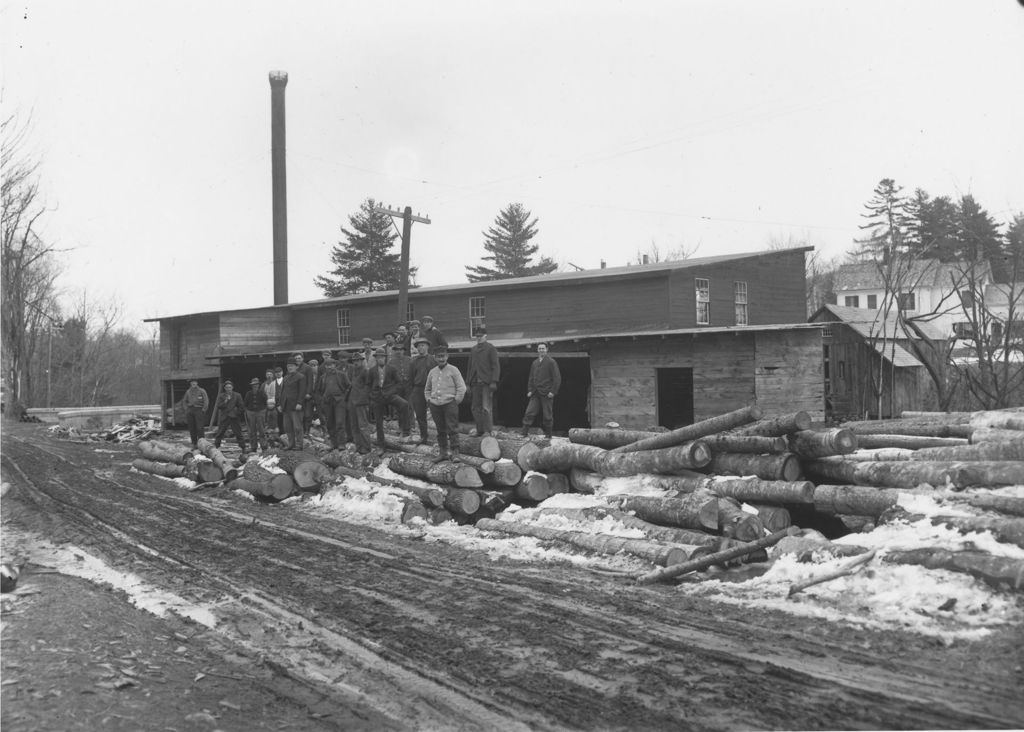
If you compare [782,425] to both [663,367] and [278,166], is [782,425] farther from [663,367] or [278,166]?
[278,166]

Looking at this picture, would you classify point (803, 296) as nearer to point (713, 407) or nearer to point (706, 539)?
point (713, 407)

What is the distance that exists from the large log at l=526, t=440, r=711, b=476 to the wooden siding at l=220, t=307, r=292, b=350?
89.2 feet

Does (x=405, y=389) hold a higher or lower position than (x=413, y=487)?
higher

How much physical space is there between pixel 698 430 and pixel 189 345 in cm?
3301

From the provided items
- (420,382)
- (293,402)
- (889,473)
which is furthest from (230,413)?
(889,473)

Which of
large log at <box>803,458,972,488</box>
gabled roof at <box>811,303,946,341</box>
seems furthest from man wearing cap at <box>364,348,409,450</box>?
gabled roof at <box>811,303,946,341</box>

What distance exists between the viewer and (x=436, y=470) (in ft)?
45.6

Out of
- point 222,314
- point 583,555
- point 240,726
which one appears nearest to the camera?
point 240,726

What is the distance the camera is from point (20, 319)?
45.8m

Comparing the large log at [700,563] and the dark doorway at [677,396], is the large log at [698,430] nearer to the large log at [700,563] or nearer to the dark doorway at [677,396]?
the large log at [700,563]

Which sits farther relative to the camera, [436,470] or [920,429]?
[436,470]

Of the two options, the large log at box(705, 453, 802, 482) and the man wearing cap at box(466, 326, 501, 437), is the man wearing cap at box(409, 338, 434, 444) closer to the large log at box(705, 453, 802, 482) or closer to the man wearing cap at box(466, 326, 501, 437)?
the man wearing cap at box(466, 326, 501, 437)

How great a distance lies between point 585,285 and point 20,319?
110 ft

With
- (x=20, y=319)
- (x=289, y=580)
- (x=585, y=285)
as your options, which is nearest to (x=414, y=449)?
(x=289, y=580)
